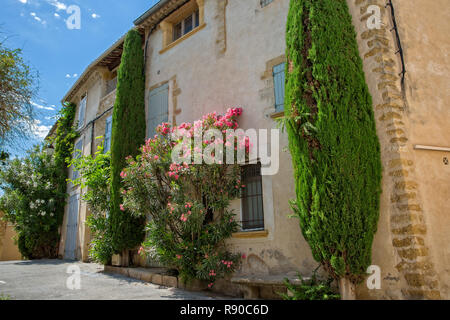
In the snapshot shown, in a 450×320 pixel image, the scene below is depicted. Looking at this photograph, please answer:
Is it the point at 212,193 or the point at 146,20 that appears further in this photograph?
the point at 146,20

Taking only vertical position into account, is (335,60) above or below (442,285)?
above

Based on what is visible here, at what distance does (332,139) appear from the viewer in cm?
501

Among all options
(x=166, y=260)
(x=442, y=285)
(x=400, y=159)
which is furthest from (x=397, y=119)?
(x=166, y=260)

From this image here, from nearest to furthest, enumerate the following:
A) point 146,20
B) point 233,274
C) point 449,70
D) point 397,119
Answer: point 397,119, point 449,70, point 233,274, point 146,20

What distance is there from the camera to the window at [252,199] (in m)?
6.92

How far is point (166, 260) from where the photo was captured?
6977 mm

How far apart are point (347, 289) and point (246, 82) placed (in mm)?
4709

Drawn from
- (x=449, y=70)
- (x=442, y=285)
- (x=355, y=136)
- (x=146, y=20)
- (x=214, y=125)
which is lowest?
(x=442, y=285)

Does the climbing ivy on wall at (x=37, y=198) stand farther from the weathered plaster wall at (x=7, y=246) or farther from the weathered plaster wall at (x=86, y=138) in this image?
the weathered plaster wall at (x=7, y=246)

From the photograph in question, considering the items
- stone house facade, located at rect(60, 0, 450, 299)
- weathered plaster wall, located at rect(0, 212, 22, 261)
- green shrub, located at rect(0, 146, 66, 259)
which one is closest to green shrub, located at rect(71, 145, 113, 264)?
stone house facade, located at rect(60, 0, 450, 299)

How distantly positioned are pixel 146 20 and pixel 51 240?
10.5 meters

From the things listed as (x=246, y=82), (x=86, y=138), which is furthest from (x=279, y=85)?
(x=86, y=138)

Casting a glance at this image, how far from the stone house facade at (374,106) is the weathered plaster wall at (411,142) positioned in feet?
0.05
